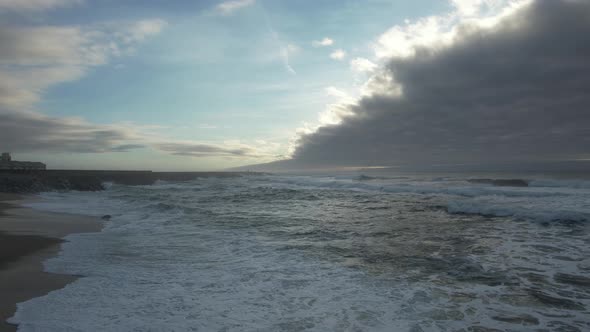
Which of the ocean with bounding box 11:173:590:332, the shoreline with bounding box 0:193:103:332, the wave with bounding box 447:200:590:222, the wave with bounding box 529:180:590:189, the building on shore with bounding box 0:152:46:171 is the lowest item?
the ocean with bounding box 11:173:590:332

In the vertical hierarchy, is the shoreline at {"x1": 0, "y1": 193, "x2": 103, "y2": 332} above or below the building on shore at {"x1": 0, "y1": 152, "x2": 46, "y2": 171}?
below

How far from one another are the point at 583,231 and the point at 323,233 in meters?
9.25

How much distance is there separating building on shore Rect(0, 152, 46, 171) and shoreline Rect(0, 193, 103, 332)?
56.7m

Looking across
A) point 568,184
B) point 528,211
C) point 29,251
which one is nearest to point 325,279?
point 29,251

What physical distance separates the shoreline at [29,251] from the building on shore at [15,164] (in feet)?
186

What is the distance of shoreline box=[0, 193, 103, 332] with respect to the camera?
5.36 metres

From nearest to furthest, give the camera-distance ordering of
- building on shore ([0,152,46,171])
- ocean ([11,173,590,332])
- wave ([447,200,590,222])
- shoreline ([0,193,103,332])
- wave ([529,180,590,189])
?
ocean ([11,173,590,332]) → shoreline ([0,193,103,332]) → wave ([447,200,590,222]) → wave ([529,180,590,189]) → building on shore ([0,152,46,171])

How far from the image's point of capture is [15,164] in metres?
59.0

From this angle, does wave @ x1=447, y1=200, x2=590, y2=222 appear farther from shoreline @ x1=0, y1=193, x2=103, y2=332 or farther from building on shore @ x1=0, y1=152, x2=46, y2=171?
building on shore @ x1=0, y1=152, x2=46, y2=171

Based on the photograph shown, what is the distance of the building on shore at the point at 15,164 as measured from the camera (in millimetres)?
56906

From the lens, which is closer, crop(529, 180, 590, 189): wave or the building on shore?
crop(529, 180, 590, 189): wave

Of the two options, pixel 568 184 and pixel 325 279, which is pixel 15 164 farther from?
pixel 568 184

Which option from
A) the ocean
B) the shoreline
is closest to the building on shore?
the shoreline

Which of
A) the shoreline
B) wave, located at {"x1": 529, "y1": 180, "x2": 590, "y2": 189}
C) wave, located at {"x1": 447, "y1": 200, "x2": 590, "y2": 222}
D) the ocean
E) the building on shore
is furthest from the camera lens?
the building on shore
